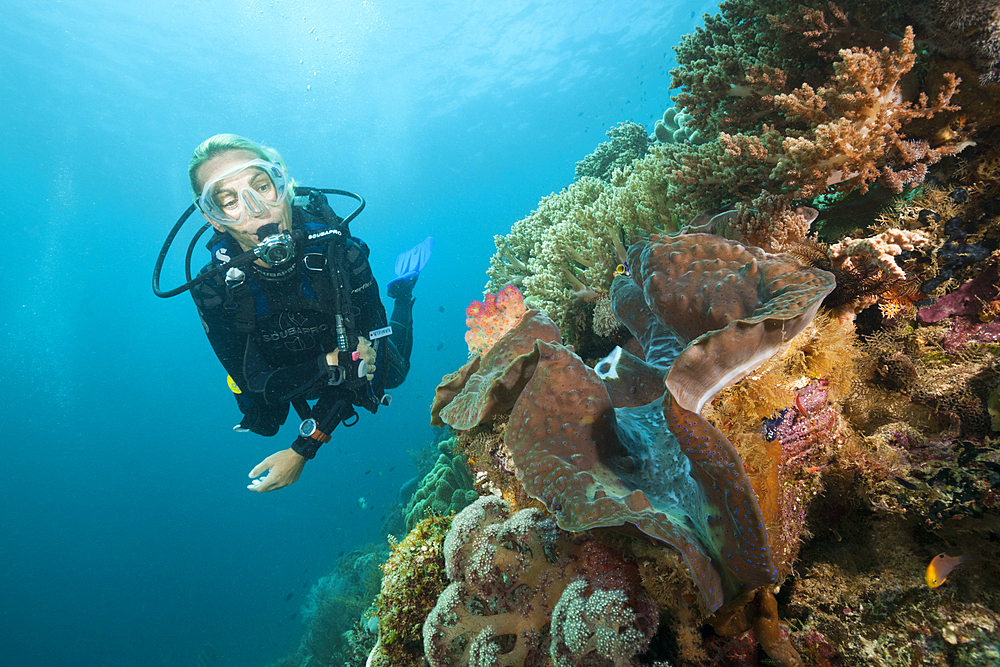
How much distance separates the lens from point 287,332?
4770 mm

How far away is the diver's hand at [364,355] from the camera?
15.2 ft

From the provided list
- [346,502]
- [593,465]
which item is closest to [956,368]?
[593,465]

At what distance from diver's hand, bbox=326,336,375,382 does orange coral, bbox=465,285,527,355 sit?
189 centimetres

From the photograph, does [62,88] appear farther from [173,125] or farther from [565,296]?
[565,296]

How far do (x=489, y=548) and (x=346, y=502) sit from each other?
5511 cm

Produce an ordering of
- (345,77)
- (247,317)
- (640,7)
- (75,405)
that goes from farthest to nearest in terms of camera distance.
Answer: (75,405)
(345,77)
(640,7)
(247,317)

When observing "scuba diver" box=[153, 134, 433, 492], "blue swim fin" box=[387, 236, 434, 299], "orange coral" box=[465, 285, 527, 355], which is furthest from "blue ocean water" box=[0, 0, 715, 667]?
"orange coral" box=[465, 285, 527, 355]

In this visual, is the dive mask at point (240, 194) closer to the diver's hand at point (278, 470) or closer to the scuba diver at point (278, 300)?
the scuba diver at point (278, 300)

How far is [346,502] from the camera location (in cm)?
4953

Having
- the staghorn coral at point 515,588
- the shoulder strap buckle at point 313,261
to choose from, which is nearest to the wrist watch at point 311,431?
the shoulder strap buckle at point 313,261

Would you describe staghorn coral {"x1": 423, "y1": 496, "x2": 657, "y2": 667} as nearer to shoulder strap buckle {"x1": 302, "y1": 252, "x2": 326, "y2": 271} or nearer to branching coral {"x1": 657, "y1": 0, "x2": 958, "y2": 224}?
branching coral {"x1": 657, "y1": 0, "x2": 958, "y2": 224}

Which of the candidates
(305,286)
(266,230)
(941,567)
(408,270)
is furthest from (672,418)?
(408,270)

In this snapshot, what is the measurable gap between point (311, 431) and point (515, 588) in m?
3.18

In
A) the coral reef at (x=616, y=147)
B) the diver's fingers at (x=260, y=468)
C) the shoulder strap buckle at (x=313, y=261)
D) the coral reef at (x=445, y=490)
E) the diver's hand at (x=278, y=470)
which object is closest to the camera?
the diver's fingers at (x=260, y=468)
